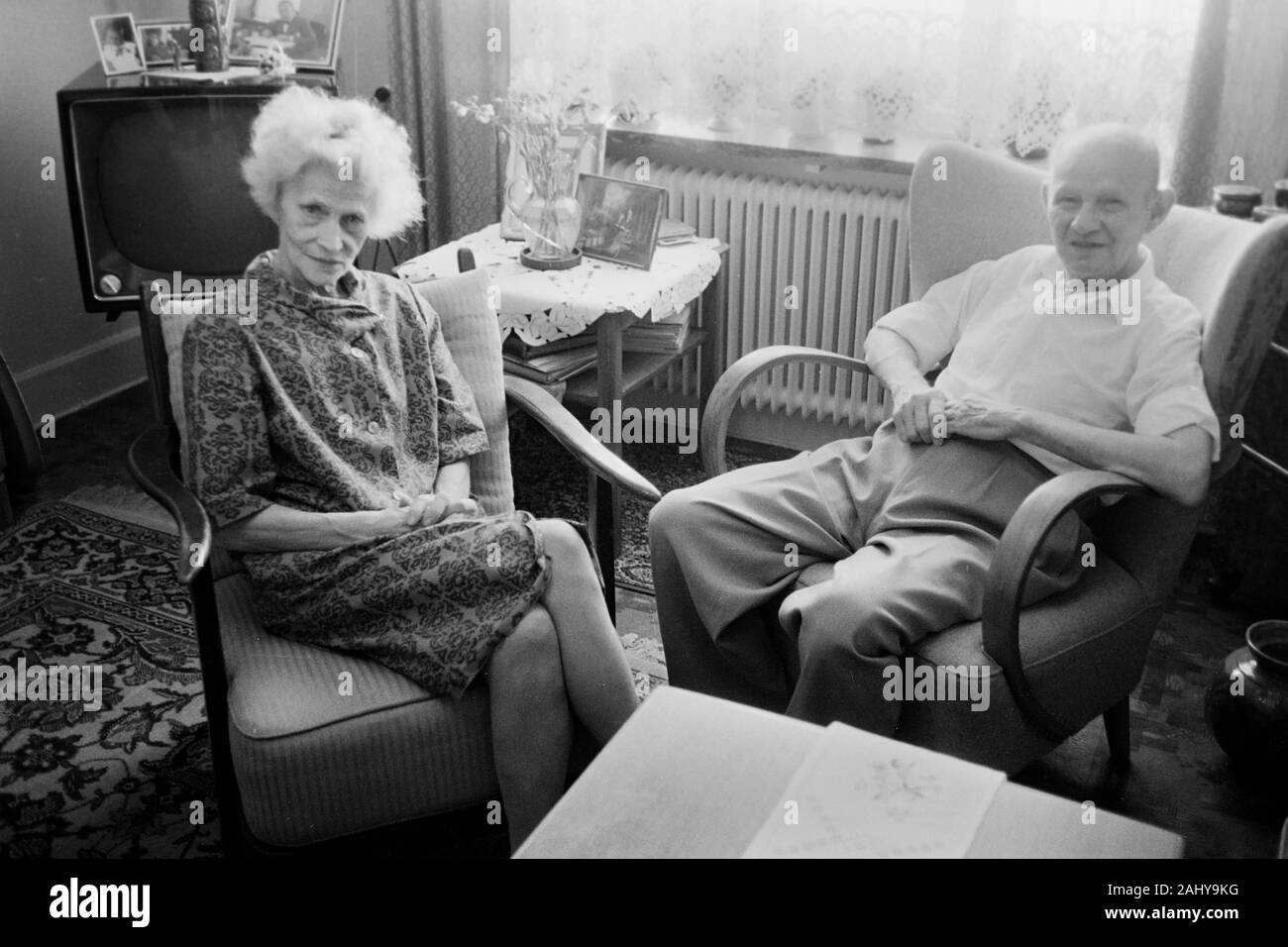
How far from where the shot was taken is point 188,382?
1.90 meters

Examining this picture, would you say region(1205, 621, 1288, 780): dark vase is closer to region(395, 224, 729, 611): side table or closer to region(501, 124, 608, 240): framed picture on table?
region(395, 224, 729, 611): side table

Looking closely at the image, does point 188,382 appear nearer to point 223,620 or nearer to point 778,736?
point 223,620

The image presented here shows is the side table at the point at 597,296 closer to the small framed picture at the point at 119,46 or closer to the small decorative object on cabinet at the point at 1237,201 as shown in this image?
the small framed picture at the point at 119,46

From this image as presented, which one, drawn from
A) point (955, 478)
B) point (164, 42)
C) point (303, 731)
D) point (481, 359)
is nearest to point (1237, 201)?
point (955, 478)

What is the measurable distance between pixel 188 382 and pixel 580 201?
52.8 inches

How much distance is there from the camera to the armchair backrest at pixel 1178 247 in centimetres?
200

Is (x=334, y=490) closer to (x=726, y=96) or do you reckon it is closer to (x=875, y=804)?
(x=875, y=804)

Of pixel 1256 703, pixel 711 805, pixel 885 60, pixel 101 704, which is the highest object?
pixel 885 60

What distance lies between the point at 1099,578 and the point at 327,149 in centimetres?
134

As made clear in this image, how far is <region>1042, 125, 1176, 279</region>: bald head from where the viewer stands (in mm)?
2033

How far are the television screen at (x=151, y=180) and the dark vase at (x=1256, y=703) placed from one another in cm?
223

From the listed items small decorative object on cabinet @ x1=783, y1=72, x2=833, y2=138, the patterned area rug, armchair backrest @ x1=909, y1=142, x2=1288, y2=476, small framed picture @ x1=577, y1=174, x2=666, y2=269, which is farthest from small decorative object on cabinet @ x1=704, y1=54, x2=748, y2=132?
the patterned area rug

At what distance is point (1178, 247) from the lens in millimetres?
2211
